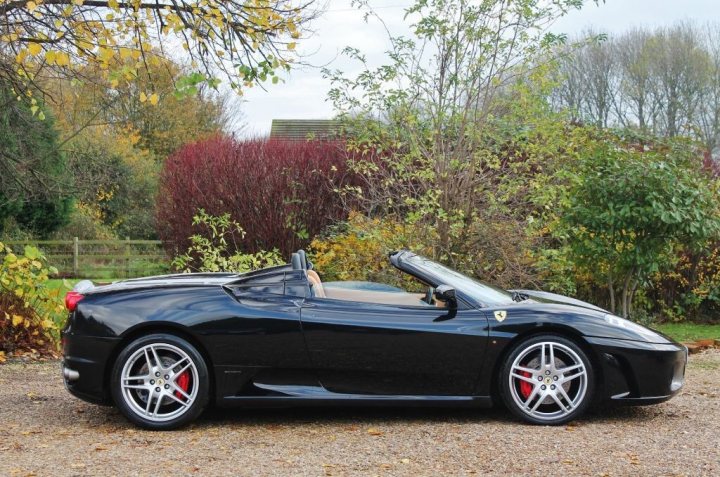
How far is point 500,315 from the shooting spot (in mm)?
5895

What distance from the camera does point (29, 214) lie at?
2662cm

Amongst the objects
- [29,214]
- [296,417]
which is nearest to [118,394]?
[296,417]

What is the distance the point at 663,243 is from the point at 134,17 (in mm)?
6713

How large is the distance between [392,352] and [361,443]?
27.9 inches

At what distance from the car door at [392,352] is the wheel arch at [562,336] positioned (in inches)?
5.5

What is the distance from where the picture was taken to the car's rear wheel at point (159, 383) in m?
5.75

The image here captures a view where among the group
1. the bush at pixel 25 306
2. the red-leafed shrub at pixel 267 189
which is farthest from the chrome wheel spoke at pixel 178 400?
the red-leafed shrub at pixel 267 189

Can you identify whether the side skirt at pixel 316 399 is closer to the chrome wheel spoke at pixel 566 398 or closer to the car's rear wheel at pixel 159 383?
the car's rear wheel at pixel 159 383

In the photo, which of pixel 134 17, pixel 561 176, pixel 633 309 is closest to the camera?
pixel 134 17

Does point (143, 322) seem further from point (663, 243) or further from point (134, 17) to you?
point (663, 243)

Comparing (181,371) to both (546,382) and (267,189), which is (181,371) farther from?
(267,189)

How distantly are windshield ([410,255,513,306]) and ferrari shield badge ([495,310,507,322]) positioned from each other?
125 mm

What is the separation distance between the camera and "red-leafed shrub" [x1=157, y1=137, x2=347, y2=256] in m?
16.1

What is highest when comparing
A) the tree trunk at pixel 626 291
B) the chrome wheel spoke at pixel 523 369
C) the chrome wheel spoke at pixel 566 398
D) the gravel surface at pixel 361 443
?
the tree trunk at pixel 626 291
